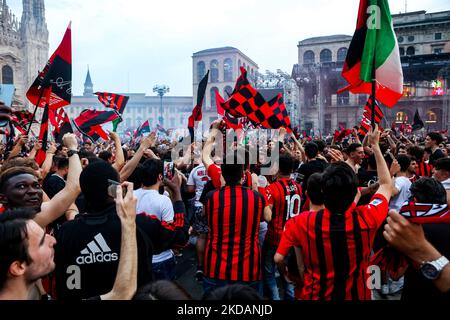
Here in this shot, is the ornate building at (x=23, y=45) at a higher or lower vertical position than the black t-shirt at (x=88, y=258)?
higher

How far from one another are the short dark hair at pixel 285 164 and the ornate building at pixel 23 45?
45703 millimetres

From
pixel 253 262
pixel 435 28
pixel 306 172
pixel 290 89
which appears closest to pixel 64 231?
pixel 253 262

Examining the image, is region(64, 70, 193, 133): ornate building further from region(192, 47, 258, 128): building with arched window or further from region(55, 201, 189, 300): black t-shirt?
region(55, 201, 189, 300): black t-shirt

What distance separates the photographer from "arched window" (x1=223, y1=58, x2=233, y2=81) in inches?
2701

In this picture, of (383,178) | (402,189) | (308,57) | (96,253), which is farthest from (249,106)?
(308,57)

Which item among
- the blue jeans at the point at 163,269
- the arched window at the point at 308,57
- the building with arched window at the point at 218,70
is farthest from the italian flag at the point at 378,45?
the building with arched window at the point at 218,70

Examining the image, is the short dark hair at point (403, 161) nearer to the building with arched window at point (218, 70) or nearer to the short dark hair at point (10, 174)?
the short dark hair at point (10, 174)

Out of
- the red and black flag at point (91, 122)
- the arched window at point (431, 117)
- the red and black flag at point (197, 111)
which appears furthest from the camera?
the arched window at point (431, 117)

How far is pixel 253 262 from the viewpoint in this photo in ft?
11.0

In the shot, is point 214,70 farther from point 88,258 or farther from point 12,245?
point 12,245

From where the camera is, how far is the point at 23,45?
154 ft

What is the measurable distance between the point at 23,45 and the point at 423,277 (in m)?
55.3

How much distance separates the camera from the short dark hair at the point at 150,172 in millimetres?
3624

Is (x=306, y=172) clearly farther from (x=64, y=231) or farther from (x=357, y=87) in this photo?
(x=64, y=231)
